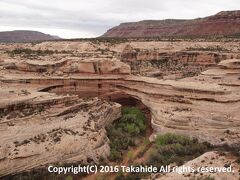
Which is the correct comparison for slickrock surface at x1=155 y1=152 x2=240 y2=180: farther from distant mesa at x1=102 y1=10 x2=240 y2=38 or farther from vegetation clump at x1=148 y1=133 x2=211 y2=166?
distant mesa at x1=102 y1=10 x2=240 y2=38

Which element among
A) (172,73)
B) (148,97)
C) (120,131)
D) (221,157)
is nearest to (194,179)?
(221,157)

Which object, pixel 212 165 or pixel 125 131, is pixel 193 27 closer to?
pixel 125 131

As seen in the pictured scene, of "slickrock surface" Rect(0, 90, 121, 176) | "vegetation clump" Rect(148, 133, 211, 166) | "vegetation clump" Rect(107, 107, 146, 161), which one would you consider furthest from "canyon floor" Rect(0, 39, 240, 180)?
"vegetation clump" Rect(148, 133, 211, 166)

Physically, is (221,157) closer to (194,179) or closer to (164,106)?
(194,179)

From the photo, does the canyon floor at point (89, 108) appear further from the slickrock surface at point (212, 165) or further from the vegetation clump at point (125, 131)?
the vegetation clump at point (125, 131)

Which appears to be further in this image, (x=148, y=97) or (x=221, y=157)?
(x=148, y=97)

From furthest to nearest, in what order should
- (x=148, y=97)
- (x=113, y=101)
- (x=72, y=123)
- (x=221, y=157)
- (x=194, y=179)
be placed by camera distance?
(x=113, y=101) → (x=148, y=97) → (x=72, y=123) → (x=221, y=157) → (x=194, y=179)

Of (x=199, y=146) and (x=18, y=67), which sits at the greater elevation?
(x=18, y=67)
